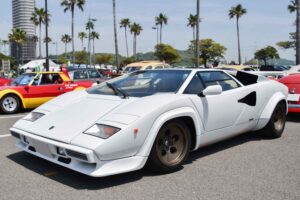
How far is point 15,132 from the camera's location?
4.36 m

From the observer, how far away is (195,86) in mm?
4652

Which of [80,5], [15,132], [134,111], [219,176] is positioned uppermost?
[80,5]

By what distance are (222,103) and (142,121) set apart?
1560 millimetres

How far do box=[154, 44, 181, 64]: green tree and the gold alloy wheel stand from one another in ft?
255

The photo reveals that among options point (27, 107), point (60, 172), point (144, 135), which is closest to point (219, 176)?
point (144, 135)

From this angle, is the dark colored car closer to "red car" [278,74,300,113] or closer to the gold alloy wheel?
"red car" [278,74,300,113]

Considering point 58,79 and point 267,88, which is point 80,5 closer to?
point 58,79

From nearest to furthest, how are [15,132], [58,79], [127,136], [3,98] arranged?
1. [127,136]
2. [15,132]
3. [3,98]
4. [58,79]

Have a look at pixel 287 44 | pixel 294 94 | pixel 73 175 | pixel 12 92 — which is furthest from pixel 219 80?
pixel 287 44

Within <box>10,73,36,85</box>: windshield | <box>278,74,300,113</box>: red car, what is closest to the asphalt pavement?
<box>278,74,300,113</box>: red car

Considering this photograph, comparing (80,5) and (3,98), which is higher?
(80,5)

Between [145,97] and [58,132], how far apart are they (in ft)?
3.69

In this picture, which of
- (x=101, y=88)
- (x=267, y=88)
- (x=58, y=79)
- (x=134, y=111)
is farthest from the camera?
(x=58, y=79)

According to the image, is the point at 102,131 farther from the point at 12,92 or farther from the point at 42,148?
the point at 12,92
